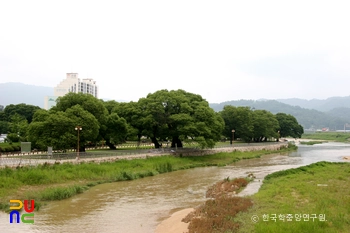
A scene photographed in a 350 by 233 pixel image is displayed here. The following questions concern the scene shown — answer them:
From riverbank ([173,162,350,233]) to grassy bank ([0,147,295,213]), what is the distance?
1507cm

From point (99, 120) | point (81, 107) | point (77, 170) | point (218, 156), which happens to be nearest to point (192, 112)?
point (218, 156)

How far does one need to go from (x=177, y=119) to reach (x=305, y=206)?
33626 mm

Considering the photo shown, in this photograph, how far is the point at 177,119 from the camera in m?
51.4

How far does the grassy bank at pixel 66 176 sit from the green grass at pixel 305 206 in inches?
625

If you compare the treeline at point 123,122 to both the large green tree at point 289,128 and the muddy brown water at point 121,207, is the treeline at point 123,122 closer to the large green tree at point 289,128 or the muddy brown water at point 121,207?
the muddy brown water at point 121,207

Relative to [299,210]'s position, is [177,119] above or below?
above

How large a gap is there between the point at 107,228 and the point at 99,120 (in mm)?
29585

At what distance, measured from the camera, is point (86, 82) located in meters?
184

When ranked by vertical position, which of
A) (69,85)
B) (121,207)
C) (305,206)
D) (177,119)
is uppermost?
(69,85)

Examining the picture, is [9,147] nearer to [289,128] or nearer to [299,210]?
[299,210]

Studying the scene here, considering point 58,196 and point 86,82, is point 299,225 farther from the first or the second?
point 86,82

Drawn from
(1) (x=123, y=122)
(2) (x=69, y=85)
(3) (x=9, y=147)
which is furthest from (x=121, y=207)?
(2) (x=69, y=85)

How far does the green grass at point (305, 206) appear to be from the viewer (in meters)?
14.6

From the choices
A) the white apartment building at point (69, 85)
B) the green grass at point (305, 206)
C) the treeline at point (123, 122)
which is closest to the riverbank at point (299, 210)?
the green grass at point (305, 206)
